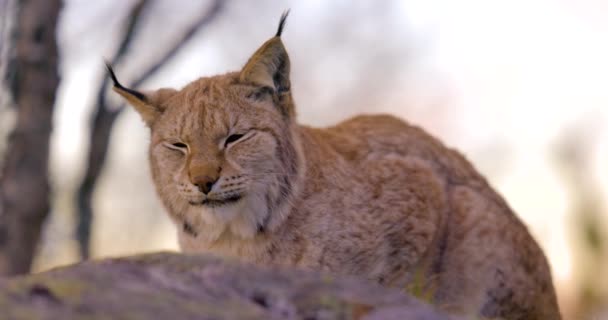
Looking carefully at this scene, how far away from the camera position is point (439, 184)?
6258mm

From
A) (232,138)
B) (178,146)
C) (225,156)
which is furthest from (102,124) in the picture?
(225,156)

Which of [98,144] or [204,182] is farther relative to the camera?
[98,144]

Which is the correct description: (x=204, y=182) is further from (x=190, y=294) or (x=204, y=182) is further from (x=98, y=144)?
(x=98, y=144)

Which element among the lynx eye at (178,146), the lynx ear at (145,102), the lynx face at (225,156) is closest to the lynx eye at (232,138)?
the lynx face at (225,156)

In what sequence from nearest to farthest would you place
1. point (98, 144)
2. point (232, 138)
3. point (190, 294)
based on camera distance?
1. point (190, 294)
2. point (232, 138)
3. point (98, 144)

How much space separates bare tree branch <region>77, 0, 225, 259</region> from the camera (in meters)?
9.21

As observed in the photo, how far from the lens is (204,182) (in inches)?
201

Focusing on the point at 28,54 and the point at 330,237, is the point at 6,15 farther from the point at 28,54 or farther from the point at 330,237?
the point at 330,237

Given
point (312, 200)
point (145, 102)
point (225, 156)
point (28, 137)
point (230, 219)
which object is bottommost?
point (230, 219)

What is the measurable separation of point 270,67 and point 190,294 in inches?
116

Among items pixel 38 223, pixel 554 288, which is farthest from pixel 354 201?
pixel 38 223

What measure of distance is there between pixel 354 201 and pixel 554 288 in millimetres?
1783

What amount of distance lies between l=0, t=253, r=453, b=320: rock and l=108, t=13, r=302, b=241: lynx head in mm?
2271

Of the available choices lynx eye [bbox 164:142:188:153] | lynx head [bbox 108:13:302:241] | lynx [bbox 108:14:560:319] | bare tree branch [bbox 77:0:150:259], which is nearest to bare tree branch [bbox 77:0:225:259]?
bare tree branch [bbox 77:0:150:259]
